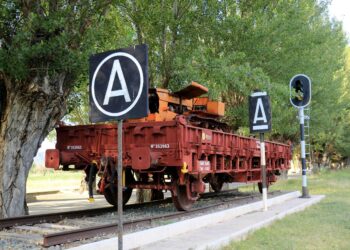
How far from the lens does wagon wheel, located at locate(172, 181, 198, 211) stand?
1047 cm

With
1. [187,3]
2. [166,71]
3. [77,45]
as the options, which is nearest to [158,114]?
[77,45]

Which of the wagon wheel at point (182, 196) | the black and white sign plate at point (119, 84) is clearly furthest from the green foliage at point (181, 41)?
the black and white sign plate at point (119, 84)

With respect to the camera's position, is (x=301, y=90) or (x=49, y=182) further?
(x=49, y=182)

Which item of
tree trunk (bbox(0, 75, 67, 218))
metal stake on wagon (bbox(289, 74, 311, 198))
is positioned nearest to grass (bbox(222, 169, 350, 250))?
metal stake on wagon (bbox(289, 74, 311, 198))

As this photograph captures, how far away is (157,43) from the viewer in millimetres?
14664

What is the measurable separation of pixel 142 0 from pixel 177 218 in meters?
6.88

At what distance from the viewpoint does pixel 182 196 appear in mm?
10859

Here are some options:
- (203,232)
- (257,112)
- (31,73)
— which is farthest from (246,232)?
(31,73)

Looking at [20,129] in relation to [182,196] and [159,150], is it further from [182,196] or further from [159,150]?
[182,196]

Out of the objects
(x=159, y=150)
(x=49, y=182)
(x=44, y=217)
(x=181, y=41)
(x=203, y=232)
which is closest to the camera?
(x=203, y=232)

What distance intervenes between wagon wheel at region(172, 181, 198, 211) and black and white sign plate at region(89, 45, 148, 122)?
6035 millimetres

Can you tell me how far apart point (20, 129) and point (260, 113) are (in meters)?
5.59

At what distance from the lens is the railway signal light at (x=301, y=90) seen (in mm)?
15320

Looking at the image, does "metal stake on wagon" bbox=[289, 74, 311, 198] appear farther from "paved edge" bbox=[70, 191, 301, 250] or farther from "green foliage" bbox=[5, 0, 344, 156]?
"paved edge" bbox=[70, 191, 301, 250]
